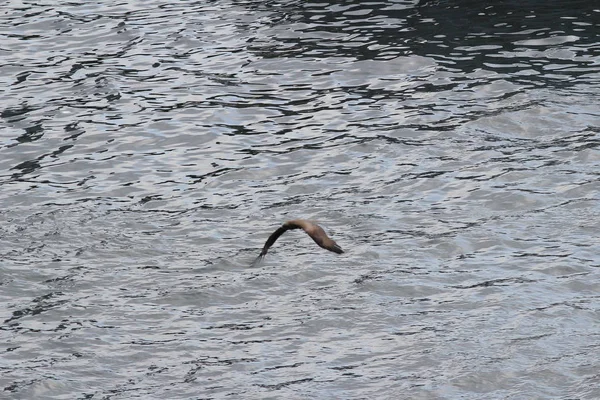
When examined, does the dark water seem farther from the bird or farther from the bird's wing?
the bird

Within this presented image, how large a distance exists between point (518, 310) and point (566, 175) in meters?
3.50

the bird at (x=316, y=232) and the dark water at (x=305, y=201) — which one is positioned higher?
the bird at (x=316, y=232)

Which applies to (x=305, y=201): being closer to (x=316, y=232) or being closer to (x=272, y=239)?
(x=272, y=239)

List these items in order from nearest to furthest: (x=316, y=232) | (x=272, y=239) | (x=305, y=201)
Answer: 1. (x=316, y=232)
2. (x=272, y=239)
3. (x=305, y=201)

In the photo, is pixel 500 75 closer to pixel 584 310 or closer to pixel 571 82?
pixel 571 82

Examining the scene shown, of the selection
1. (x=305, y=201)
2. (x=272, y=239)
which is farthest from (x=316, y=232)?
(x=305, y=201)

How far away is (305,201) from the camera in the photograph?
44.5ft

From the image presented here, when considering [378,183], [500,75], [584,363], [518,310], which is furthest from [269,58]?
[584,363]

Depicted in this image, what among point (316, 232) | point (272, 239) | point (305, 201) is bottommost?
point (305, 201)

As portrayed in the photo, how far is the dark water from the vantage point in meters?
10.1

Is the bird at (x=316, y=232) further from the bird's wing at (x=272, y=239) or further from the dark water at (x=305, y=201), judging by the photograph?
the dark water at (x=305, y=201)

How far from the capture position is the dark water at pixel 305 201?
1012cm

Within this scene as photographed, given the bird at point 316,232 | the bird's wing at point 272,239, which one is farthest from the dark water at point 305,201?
the bird at point 316,232

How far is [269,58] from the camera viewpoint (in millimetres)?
18781
